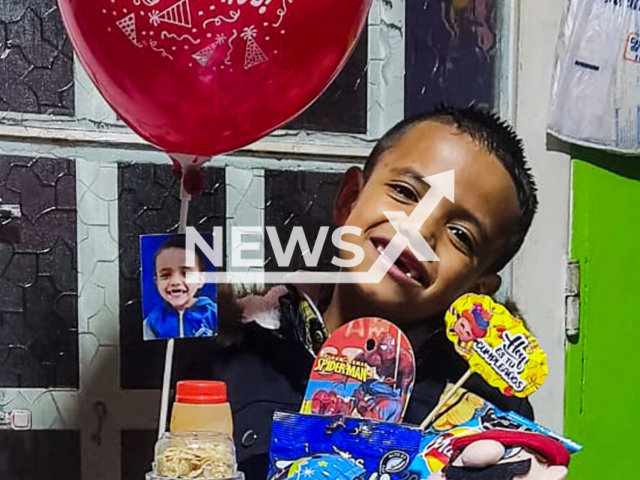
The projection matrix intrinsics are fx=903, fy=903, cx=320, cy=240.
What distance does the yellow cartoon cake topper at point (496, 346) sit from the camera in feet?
3.87

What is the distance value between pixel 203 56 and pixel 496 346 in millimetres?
548

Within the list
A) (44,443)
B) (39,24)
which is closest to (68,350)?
(44,443)

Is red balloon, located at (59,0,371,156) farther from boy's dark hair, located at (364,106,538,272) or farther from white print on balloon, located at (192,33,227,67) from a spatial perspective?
boy's dark hair, located at (364,106,538,272)

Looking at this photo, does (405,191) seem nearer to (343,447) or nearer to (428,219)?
(428,219)

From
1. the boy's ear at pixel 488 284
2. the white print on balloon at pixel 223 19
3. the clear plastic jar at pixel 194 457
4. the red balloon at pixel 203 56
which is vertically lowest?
the clear plastic jar at pixel 194 457

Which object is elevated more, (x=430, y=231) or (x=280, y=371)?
(x=430, y=231)

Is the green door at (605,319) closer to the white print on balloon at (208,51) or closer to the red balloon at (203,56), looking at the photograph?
the red balloon at (203,56)

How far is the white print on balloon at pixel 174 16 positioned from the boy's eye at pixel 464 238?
537 mm

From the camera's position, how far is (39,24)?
3.93ft

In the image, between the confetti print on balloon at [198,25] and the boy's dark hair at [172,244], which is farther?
the boy's dark hair at [172,244]

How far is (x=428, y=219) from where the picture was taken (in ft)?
4.21

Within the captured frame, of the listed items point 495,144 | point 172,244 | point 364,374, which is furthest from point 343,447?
point 495,144

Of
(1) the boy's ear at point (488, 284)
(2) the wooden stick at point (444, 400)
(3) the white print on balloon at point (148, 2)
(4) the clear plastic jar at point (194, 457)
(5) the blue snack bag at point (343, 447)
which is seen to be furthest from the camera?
(1) the boy's ear at point (488, 284)

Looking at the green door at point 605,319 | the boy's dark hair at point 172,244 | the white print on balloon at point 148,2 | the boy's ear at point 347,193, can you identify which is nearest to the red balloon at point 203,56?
the white print on balloon at point 148,2
